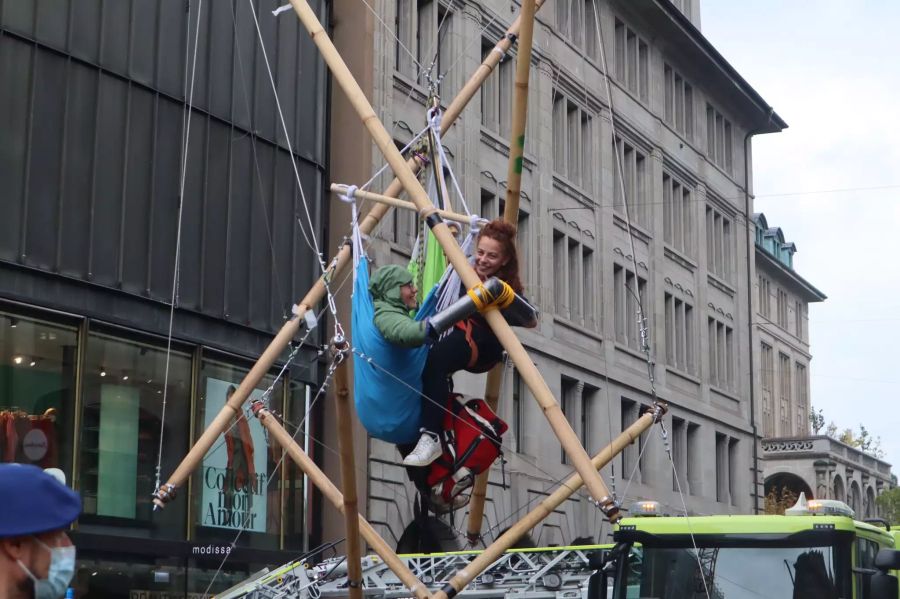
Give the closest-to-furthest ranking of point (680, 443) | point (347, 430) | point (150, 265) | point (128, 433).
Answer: point (347, 430)
point (128, 433)
point (150, 265)
point (680, 443)

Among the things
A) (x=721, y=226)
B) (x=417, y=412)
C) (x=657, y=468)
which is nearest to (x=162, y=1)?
(x=417, y=412)

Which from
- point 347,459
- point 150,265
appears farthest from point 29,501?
point 150,265

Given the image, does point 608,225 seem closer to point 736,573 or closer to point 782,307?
point 736,573

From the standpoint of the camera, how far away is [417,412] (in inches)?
435

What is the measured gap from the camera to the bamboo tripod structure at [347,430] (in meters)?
10.4

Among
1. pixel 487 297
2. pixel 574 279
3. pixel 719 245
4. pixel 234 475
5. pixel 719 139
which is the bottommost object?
pixel 234 475

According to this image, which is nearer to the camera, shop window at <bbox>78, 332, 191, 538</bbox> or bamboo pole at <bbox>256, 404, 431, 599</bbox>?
bamboo pole at <bbox>256, 404, 431, 599</bbox>

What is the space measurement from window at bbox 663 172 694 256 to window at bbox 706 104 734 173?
2808mm

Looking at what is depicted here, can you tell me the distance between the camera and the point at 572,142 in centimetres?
3962

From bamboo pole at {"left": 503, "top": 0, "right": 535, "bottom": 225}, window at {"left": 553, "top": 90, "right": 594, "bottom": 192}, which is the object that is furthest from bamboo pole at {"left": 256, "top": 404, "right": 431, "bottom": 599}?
window at {"left": 553, "top": 90, "right": 594, "bottom": 192}

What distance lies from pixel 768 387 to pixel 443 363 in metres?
68.5

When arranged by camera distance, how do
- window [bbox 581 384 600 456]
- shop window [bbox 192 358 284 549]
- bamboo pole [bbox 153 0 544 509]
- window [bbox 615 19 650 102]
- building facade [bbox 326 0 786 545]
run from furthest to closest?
window [bbox 615 19 650 102] < window [bbox 581 384 600 456] < building facade [bbox 326 0 786 545] < shop window [bbox 192 358 284 549] < bamboo pole [bbox 153 0 544 509]

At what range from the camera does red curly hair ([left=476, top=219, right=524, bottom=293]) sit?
11117 millimetres

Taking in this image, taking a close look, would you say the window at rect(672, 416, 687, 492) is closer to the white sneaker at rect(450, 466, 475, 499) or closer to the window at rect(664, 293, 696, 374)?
the window at rect(664, 293, 696, 374)
